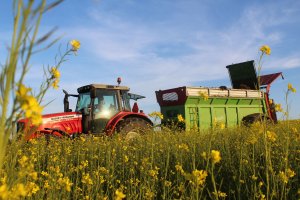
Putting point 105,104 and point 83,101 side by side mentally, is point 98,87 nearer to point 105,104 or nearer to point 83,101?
point 105,104

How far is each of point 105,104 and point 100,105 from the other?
0.14 meters

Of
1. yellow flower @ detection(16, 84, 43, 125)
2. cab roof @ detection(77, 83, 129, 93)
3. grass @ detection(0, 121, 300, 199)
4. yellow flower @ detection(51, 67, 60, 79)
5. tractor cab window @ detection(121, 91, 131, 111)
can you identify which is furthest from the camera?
tractor cab window @ detection(121, 91, 131, 111)

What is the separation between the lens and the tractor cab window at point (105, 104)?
836cm

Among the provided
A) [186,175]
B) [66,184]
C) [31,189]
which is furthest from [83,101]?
[186,175]

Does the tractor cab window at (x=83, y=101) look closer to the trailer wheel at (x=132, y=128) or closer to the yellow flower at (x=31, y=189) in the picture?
the trailer wheel at (x=132, y=128)

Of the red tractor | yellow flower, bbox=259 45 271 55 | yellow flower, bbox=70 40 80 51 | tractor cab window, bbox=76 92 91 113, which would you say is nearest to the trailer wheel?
the red tractor

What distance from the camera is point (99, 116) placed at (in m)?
8.34

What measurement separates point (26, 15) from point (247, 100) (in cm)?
1197

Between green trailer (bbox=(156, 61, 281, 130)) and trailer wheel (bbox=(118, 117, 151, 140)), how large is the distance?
2.77 feet

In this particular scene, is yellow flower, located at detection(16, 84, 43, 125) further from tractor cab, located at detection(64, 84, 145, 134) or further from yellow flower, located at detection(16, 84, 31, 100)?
tractor cab, located at detection(64, 84, 145, 134)

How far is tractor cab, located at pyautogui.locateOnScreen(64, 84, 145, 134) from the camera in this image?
A: 8258 millimetres

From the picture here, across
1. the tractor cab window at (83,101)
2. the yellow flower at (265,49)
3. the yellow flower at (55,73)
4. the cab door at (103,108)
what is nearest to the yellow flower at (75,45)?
the yellow flower at (55,73)

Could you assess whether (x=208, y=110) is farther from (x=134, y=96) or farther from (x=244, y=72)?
(x=244, y=72)

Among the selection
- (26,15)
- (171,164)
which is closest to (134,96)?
(171,164)
